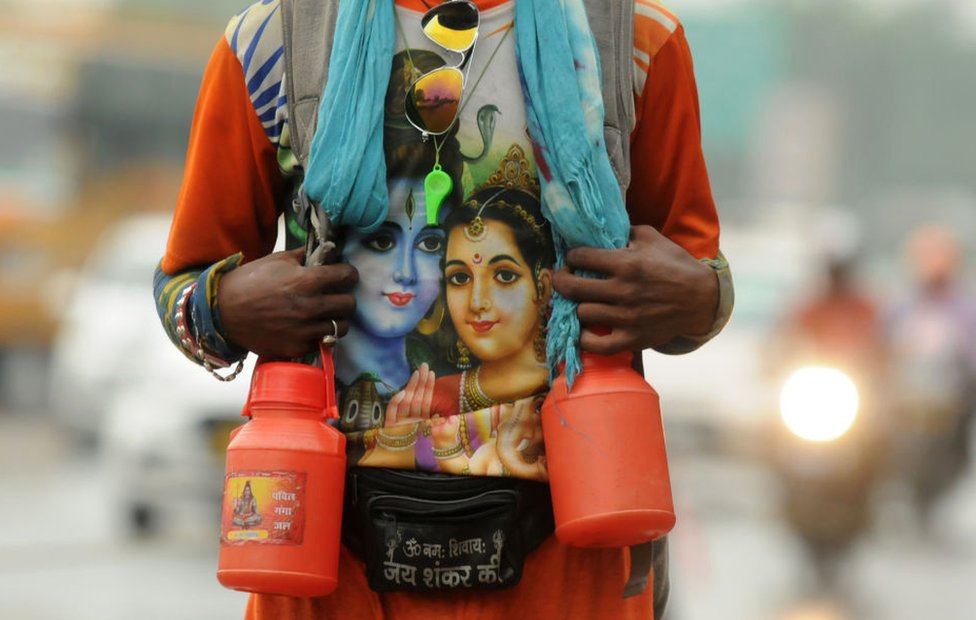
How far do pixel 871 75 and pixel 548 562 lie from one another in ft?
118

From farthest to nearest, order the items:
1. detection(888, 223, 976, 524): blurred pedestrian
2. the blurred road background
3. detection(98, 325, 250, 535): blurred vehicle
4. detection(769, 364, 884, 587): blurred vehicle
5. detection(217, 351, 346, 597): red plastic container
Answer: detection(888, 223, 976, 524): blurred pedestrian < detection(98, 325, 250, 535): blurred vehicle < detection(769, 364, 884, 587): blurred vehicle < the blurred road background < detection(217, 351, 346, 597): red plastic container

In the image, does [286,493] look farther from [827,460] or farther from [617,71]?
[827,460]

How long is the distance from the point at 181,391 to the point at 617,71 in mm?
6887

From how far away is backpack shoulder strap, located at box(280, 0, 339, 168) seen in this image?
218cm

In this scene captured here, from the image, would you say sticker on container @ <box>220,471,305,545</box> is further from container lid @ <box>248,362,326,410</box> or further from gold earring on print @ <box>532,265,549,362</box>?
gold earring on print @ <box>532,265,549,362</box>

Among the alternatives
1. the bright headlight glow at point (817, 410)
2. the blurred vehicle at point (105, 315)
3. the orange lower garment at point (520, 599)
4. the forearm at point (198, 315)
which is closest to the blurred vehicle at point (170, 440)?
the blurred vehicle at point (105, 315)

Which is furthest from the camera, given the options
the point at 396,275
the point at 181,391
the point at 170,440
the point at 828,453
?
the point at 181,391

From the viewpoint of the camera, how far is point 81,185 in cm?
1812

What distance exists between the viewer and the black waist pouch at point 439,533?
2.11 metres

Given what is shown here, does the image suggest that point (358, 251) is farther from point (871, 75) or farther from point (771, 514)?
point (871, 75)

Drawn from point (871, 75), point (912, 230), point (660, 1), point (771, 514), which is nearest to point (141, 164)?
point (771, 514)

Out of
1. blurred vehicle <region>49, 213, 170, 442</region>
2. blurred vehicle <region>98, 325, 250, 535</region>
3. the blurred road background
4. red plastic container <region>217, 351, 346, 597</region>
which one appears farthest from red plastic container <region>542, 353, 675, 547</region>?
blurred vehicle <region>49, 213, 170, 442</region>

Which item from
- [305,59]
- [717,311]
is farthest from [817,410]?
[305,59]

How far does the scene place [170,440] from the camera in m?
8.70
